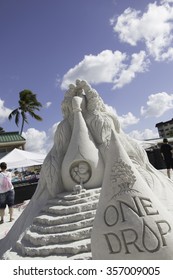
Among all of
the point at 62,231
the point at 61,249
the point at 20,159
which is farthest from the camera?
the point at 20,159

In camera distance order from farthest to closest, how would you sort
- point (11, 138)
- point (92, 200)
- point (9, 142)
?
point (11, 138), point (9, 142), point (92, 200)

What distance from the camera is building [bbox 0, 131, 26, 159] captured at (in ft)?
66.0

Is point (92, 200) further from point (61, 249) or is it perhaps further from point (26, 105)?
point (26, 105)

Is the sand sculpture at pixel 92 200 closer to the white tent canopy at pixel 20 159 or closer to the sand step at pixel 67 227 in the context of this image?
the sand step at pixel 67 227

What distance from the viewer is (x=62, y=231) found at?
3.40 meters

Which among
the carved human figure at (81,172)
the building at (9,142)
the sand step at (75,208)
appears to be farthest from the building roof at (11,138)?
the sand step at (75,208)

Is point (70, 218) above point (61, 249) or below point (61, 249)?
above

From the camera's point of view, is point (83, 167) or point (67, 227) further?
point (83, 167)

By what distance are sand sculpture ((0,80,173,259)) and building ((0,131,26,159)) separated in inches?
645

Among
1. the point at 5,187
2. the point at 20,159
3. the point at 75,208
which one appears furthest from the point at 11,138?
the point at 75,208

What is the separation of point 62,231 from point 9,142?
17.6 meters

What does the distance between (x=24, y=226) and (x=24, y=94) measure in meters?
22.6
